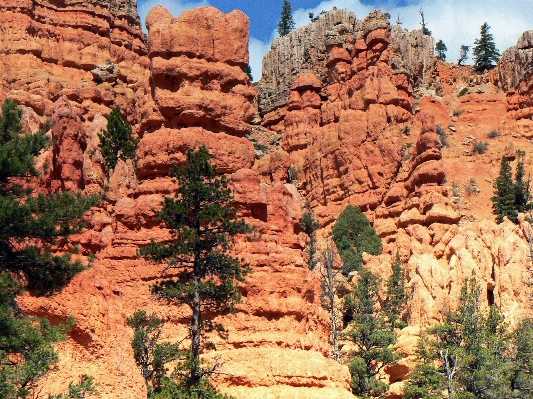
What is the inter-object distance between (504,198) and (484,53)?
37855 millimetres

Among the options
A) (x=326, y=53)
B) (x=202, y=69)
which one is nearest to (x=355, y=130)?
(x=326, y=53)

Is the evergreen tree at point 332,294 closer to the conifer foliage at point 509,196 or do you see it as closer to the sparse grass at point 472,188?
the sparse grass at point 472,188

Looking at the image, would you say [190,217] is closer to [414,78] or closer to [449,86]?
[414,78]

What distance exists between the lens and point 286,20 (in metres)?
116

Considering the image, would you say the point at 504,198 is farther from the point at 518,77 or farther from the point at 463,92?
the point at 463,92

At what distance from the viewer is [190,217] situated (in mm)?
32281

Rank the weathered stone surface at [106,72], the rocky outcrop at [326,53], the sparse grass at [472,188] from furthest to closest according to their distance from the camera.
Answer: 1. the rocky outcrop at [326,53]
2. the weathered stone surface at [106,72]
3. the sparse grass at [472,188]

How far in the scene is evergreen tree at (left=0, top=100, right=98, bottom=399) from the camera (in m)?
23.3

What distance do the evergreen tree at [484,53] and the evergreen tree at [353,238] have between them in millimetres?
33344

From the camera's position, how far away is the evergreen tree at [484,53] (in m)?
95.0

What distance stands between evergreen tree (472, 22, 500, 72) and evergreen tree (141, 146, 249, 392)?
68007mm

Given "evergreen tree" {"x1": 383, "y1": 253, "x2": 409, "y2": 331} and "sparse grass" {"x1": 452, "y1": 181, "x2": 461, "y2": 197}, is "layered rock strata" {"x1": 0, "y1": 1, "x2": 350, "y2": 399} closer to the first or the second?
"evergreen tree" {"x1": 383, "y1": 253, "x2": 409, "y2": 331}

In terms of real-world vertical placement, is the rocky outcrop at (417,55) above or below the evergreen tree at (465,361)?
above

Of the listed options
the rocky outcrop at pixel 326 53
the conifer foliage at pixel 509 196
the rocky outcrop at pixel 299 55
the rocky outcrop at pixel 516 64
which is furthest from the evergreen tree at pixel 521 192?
the rocky outcrop at pixel 299 55
